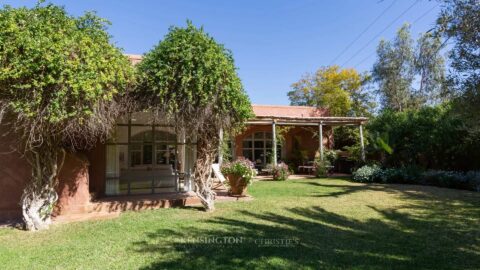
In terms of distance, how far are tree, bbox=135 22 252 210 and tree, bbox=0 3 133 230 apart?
66cm

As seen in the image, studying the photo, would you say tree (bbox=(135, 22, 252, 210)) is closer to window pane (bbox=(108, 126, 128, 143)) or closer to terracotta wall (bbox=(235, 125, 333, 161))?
window pane (bbox=(108, 126, 128, 143))

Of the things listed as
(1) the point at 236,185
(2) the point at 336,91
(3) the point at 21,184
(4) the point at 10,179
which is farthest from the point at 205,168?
(2) the point at 336,91

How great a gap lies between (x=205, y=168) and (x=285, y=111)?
46.8 feet

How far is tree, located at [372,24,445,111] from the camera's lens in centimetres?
2967

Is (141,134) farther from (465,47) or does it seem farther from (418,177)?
(418,177)

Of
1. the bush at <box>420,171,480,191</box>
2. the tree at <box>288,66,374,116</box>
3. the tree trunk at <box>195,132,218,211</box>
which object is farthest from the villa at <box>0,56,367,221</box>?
the tree at <box>288,66,374,116</box>

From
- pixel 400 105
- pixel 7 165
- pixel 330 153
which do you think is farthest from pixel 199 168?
pixel 400 105

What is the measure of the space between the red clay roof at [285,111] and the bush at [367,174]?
24.1 ft

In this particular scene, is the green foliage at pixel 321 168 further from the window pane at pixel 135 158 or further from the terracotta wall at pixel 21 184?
the terracotta wall at pixel 21 184

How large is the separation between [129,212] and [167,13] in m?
10.3

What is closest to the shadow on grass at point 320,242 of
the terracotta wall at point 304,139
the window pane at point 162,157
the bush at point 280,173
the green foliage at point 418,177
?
the window pane at point 162,157

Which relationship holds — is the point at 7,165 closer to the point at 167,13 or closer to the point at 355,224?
the point at 355,224

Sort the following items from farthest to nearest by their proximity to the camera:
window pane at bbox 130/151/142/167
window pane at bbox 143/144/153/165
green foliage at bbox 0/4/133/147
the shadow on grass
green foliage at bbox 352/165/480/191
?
green foliage at bbox 352/165/480/191
window pane at bbox 143/144/153/165
window pane at bbox 130/151/142/167
green foliage at bbox 0/4/133/147
the shadow on grass

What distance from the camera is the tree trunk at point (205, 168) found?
8.43 m
